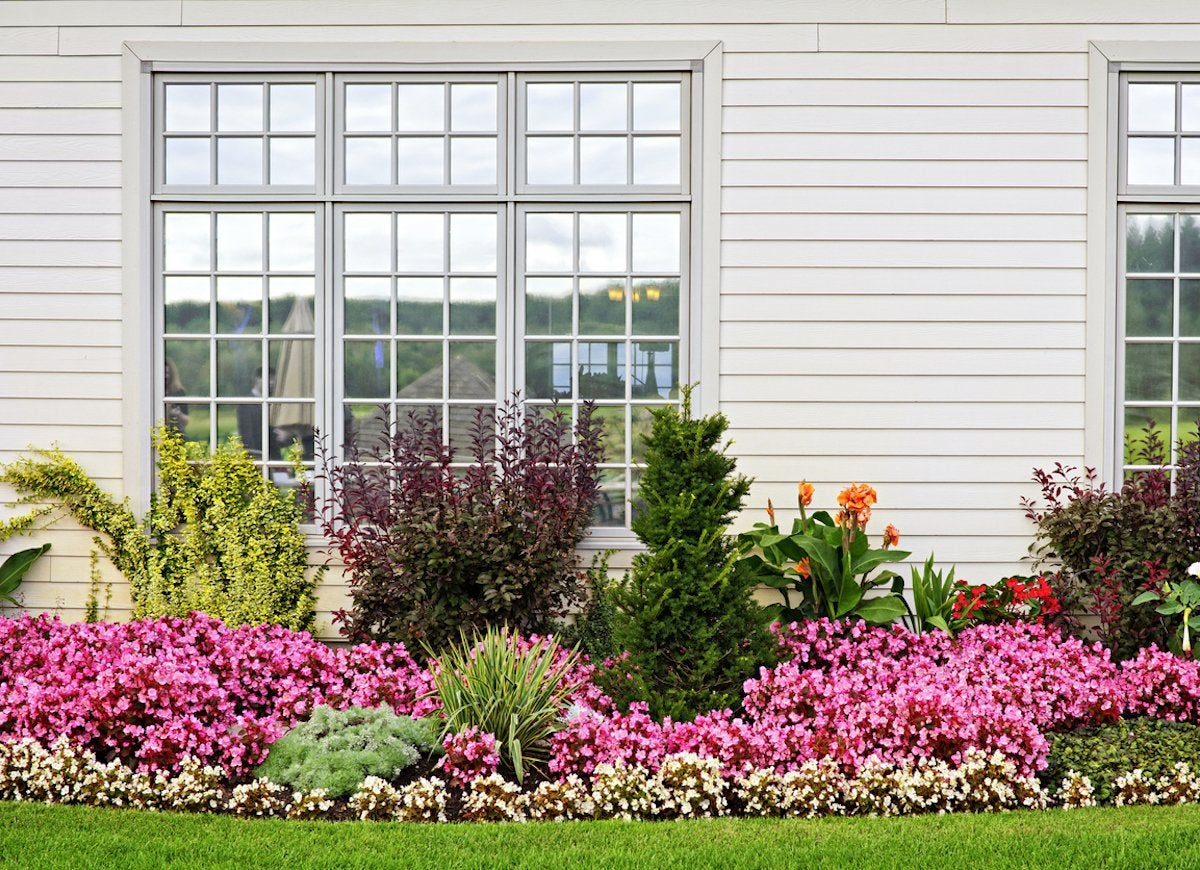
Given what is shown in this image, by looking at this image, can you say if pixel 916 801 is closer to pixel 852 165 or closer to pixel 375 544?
pixel 375 544

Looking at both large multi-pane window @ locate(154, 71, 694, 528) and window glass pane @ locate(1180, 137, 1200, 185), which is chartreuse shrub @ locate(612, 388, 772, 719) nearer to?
large multi-pane window @ locate(154, 71, 694, 528)

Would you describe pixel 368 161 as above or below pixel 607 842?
above

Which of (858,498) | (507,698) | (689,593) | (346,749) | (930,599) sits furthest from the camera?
(930,599)

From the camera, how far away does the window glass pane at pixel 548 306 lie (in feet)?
17.6

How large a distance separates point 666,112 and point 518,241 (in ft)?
3.51

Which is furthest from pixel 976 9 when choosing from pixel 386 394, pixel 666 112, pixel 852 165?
pixel 386 394

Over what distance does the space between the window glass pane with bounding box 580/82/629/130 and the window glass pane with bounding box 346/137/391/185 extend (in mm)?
1093

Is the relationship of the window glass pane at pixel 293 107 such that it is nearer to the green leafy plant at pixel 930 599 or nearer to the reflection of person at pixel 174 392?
the reflection of person at pixel 174 392

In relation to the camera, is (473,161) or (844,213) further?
(473,161)

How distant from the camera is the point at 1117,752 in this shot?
3951mm

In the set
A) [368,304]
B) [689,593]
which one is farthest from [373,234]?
[689,593]

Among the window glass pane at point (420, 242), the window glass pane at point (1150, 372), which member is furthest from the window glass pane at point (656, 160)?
the window glass pane at point (1150, 372)

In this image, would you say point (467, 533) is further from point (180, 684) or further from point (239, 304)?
point (239, 304)

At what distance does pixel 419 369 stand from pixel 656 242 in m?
1.47
